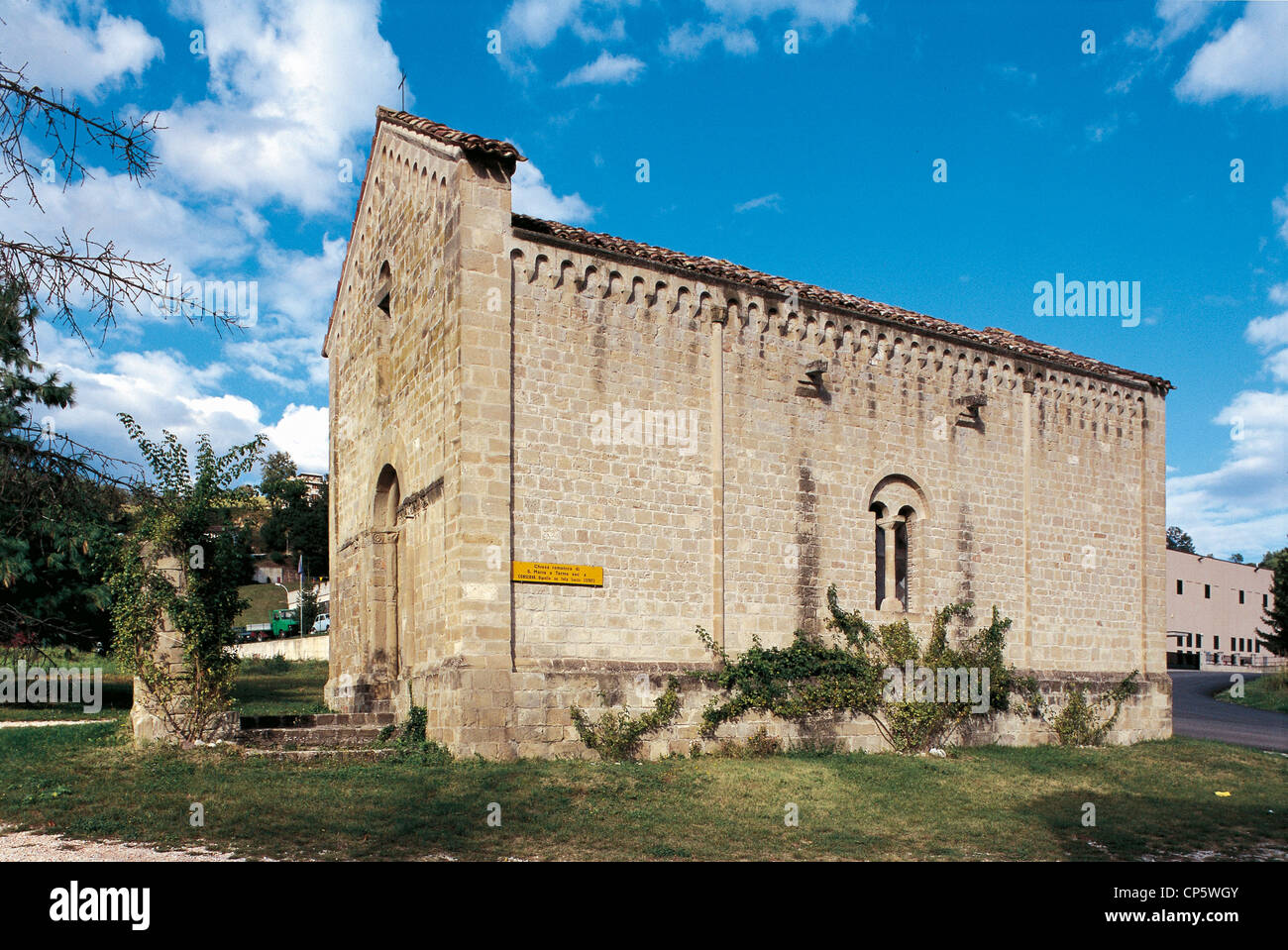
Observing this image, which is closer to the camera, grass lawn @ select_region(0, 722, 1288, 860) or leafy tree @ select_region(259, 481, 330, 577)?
grass lawn @ select_region(0, 722, 1288, 860)

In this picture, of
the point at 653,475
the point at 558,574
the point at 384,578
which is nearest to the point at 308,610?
the point at 384,578

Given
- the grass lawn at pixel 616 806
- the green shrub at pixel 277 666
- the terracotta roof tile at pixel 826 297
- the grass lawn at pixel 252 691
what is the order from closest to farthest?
Result: 1. the grass lawn at pixel 616 806
2. the terracotta roof tile at pixel 826 297
3. the grass lawn at pixel 252 691
4. the green shrub at pixel 277 666

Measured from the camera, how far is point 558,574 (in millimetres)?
16438

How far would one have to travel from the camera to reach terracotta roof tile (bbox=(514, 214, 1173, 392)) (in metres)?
17.5

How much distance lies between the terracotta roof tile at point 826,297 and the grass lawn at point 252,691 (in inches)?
387

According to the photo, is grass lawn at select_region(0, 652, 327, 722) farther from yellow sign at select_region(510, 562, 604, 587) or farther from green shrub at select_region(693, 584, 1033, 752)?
green shrub at select_region(693, 584, 1033, 752)

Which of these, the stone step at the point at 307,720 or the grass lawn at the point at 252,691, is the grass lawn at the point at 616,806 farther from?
the stone step at the point at 307,720

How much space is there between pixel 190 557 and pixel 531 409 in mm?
5519

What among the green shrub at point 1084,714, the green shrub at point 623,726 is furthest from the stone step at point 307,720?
the green shrub at point 1084,714

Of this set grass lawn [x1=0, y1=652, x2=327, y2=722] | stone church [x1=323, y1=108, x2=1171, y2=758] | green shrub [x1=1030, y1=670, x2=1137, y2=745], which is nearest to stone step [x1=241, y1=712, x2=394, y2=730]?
stone church [x1=323, y1=108, x2=1171, y2=758]

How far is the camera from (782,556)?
1877 centimetres

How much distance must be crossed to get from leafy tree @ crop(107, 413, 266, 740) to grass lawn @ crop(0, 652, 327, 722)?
98cm

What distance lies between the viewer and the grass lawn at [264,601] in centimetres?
8538
